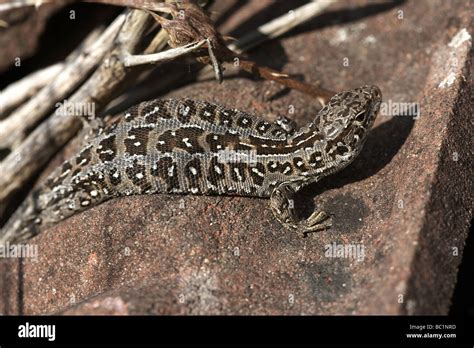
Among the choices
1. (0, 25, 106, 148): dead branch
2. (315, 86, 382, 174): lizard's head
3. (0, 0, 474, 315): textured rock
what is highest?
(0, 25, 106, 148): dead branch

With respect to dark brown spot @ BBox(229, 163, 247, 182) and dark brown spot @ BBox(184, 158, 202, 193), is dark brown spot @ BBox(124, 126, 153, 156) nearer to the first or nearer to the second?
dark brown spot @ BBox(184, 158, 202, 193)

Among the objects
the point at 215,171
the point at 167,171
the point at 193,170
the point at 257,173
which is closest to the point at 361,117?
the point at 257,173

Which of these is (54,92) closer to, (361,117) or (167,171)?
(167,171)

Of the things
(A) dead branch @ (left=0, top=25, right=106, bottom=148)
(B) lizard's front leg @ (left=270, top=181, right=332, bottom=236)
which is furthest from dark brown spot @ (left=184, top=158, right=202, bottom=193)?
(A) dead branch @ (left=0, top=25, right=106, bottom=148)

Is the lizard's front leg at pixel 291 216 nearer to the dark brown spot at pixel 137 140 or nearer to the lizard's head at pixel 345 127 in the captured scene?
the lizard's head at pixel 345 127

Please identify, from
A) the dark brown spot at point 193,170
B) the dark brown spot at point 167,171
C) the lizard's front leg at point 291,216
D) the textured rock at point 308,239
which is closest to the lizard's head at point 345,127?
the textured rock at point 308,239
